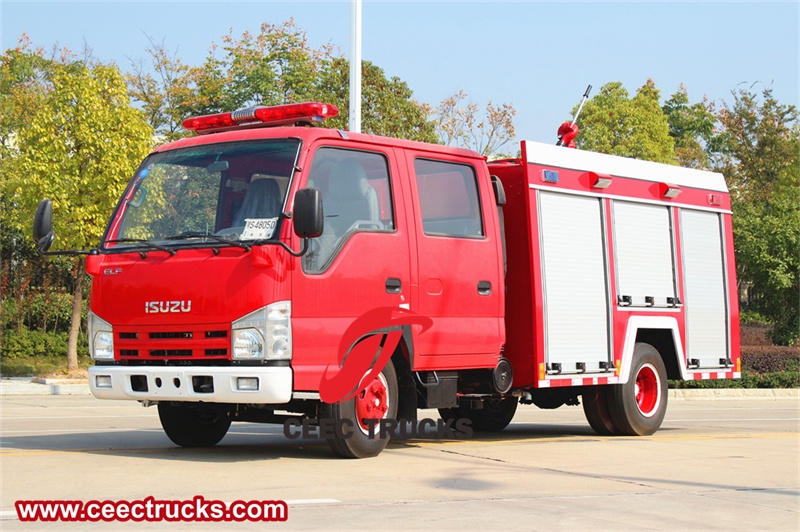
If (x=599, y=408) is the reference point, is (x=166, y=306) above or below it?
above

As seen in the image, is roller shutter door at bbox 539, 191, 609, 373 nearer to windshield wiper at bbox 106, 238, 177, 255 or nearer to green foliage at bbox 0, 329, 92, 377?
windshield wiper at bbox 106, 238, 177, 255

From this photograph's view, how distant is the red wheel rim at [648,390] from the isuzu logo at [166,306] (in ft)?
18.8

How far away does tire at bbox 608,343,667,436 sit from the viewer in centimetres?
1188

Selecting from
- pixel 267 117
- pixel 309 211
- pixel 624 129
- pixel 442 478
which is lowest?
pixel 442 478

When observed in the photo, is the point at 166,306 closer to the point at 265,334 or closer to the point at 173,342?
the point at 173,342

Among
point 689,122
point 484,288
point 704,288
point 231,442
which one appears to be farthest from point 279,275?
point 689,122

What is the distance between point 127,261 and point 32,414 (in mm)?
6710

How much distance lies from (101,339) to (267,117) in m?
2.39

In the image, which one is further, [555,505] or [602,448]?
[602,448]

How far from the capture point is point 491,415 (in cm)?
1279

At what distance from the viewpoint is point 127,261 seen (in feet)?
29.8

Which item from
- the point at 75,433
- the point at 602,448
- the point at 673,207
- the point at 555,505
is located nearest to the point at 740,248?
the point at 673,207

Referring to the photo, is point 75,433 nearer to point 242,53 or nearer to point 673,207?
point 673,207

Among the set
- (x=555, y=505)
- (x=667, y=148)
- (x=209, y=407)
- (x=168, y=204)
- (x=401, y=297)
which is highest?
→ (x=667, y=148)
